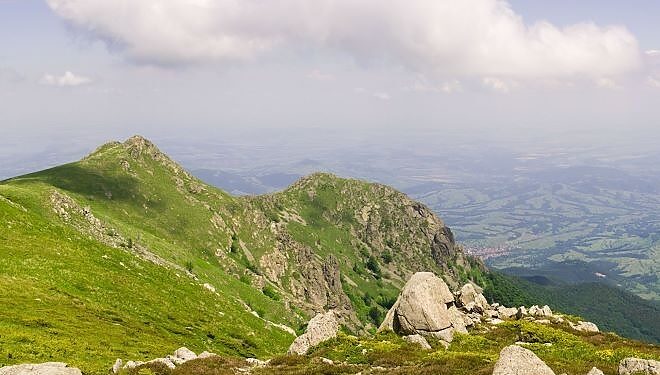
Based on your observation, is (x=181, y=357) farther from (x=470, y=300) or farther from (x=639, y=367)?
(x=470, y=300)

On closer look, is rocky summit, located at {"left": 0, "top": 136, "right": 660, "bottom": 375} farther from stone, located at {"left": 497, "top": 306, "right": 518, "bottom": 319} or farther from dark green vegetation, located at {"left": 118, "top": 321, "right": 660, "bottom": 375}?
stone, located at {"left": 497, "top": 306, "right": 518, "bottom": 319}

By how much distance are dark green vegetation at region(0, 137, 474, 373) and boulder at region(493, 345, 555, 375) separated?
73.4ft

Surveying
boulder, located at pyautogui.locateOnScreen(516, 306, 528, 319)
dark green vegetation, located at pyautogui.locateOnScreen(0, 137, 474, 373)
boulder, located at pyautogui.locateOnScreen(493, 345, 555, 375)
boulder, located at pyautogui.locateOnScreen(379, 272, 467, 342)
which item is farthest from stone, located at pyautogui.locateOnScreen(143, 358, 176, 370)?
boulder, located at pyautogui.locateOnScreen(516, 306, 528, 319)

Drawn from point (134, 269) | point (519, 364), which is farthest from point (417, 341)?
point (134, 269)

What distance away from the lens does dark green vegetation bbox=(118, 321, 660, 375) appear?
26234 mm

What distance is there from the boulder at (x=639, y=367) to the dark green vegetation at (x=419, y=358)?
1.49 m

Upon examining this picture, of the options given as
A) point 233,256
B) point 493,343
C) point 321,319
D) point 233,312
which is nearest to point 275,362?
point 321,319

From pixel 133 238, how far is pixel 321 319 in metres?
52.6

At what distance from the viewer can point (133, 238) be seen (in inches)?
3093

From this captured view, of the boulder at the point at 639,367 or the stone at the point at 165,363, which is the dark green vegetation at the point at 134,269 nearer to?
the stone at the point at 165,363

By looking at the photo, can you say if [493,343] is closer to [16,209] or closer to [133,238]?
[16,209]

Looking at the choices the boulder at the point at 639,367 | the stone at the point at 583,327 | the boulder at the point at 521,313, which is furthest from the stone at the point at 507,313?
the boulder at the point at 639,367

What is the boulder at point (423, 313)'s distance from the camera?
138ft

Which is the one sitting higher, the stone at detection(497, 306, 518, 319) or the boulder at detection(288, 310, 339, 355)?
the boulder at detection(288, 310, 339, 355)
